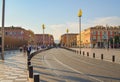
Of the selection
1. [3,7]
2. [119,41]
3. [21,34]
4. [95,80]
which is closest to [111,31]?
[119,41]

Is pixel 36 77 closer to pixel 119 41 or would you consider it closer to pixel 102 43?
pixel 119 41

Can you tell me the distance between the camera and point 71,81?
39.5ft

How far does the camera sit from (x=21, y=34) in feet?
518

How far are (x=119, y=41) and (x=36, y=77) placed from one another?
127 metres

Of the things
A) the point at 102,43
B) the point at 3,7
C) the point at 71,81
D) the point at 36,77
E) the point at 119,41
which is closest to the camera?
the point at 36,77

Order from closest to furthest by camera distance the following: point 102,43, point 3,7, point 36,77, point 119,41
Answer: point 36,77, point 3,7, point 119,41, point 102,43

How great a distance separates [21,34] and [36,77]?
498ft

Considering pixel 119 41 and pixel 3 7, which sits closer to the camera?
pixel 3 7

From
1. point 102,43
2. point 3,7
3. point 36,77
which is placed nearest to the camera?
point 36,77

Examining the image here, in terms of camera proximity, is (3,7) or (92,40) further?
(92,40)

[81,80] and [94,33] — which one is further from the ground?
[94,33]

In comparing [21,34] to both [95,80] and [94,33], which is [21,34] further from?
[95,80]

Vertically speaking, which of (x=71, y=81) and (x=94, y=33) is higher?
(x=94, y=33)

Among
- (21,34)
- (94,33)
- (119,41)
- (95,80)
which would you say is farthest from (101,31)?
(95,80)
